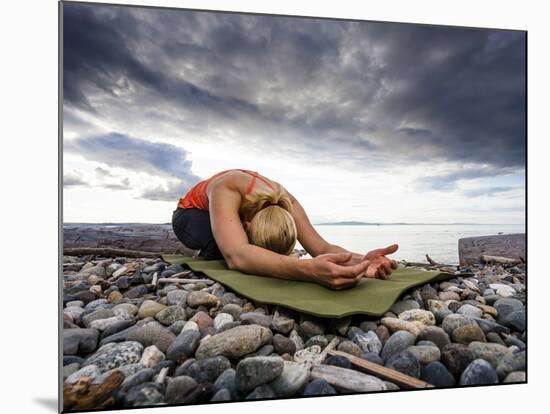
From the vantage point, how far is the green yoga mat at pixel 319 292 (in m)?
1.62

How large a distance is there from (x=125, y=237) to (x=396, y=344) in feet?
3.53

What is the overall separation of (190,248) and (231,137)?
1.59 feet

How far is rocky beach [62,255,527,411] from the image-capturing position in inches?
59.1

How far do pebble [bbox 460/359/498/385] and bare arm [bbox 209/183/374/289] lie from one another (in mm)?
504

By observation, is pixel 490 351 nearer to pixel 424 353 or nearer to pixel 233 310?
pixel 424 353

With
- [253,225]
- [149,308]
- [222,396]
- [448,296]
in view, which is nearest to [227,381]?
[222,396]

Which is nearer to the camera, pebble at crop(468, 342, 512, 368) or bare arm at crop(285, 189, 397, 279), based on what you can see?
pebble at crop(468, 342, 512, 368)

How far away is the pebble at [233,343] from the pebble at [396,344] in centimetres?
44

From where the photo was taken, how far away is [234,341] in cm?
155

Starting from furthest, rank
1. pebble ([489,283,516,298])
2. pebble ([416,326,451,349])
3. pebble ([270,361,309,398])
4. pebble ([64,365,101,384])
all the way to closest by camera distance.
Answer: pebble ([489,283,516,298]) < pebble ([416,326,451,349]) < pebble ([270,361,309,398]) < pebble ([64,365,101,384])

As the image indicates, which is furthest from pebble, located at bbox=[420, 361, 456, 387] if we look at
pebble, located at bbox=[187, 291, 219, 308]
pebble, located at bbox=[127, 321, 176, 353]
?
pebble, located at bbox=[127, 321, 176, 353]

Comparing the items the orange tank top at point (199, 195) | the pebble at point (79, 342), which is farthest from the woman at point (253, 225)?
the pebble at point (79, 342)

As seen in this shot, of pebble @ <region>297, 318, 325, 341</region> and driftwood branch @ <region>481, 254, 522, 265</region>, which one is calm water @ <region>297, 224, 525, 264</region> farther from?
pebble @ <region>297, 318, 325, 341</region>

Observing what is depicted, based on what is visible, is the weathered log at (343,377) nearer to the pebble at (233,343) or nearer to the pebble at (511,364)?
the pebble at (233,343)
